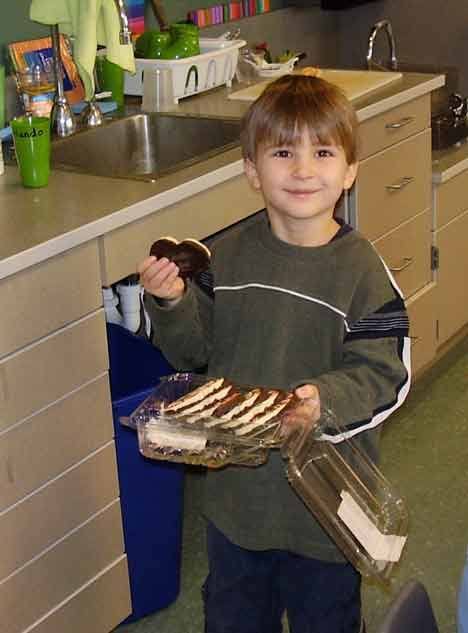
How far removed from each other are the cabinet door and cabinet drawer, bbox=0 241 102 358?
1.56 metres

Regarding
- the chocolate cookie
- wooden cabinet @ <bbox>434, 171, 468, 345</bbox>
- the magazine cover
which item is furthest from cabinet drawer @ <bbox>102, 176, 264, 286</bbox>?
wooden cabinet @ <bbox>434, 171, 468, 345</bbox>

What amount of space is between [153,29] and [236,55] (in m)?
0.26

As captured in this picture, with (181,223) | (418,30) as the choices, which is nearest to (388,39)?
(418,30)

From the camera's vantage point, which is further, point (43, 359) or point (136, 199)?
point (136, 199)

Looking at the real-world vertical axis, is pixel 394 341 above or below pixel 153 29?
below

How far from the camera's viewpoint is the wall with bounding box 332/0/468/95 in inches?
146

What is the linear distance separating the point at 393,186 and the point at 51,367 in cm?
134

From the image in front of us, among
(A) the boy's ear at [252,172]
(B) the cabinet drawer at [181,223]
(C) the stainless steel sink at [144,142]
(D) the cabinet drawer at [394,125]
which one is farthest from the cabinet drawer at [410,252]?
(A) the boy's ear at [252,172]

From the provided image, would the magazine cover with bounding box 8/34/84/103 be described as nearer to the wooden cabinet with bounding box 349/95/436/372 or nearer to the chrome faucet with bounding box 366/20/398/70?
the wooden cabinet with bounding box 349/95/436/372

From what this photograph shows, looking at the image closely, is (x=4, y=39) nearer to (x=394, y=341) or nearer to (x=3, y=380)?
(x=3, y=380)

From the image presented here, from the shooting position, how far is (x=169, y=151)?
8.98 feet

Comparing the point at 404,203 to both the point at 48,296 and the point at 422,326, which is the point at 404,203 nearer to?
the point at 422,326

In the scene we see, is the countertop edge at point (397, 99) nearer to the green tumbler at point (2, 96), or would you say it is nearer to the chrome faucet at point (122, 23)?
the chrome faucet at point (122, 23)

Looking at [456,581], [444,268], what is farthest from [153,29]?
[456,581]
